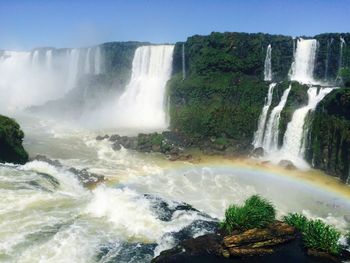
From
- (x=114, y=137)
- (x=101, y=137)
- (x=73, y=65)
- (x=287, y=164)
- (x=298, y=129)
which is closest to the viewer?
(x=287, y=164)

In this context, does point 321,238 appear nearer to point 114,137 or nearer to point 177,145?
point 177,145

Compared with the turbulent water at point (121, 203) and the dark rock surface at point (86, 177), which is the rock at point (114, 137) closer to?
the turbulent water at point (121, 203)

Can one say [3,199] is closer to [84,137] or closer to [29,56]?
[84,137]

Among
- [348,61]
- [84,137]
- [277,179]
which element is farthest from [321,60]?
[84,137]

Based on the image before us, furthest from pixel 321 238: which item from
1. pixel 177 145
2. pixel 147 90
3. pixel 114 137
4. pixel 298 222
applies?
pixel 147 90

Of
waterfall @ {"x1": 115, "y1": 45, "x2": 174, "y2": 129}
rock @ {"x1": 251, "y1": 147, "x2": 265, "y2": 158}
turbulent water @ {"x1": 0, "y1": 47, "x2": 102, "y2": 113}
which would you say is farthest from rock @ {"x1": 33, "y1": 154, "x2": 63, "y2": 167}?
turbulent water @ {"x1": 0, "y1": 47, "x2": 102, "y2": 113}
